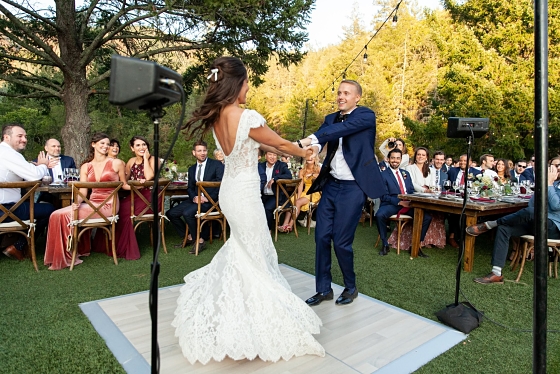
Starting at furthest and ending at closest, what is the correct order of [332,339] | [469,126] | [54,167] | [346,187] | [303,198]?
[303,198] < [54,167] < [346,187] < [469,126] < [332,339]

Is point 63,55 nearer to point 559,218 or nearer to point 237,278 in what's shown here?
point 237,278

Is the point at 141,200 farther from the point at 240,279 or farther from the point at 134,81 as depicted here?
the point at 134,81

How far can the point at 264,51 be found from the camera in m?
9.04

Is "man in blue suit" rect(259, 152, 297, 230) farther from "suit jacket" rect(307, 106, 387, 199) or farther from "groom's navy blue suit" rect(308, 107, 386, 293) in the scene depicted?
"suit jacket" rect(307, 106, 387, 199)

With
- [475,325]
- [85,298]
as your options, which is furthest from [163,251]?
[475,325]

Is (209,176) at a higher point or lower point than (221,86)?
lower

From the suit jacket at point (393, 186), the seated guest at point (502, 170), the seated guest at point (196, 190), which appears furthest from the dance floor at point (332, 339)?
the seated guest at point (502, 170)

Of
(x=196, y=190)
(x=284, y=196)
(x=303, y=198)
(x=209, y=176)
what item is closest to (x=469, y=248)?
(x=303, y=198)

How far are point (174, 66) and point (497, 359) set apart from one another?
10.2 metres

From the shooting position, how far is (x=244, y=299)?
257cm

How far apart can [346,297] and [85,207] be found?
330cm

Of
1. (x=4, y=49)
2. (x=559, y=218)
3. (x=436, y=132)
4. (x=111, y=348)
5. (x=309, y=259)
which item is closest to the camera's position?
(x=111, y=348)

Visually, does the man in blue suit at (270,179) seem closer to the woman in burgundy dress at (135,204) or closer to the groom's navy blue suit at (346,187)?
the woman in burgundy dress at (135,204)

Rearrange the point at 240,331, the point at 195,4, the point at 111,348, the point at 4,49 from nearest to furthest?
the point at 240,331 < the point at 111,348 < the point at 195,4 < the point at 4,49
